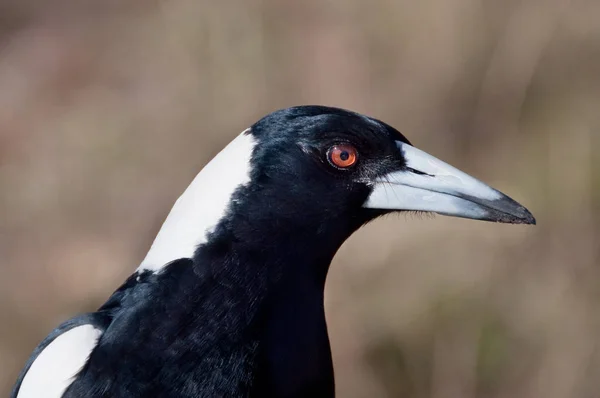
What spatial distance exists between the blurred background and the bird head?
1.68 meters

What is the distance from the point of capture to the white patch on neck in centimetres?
186

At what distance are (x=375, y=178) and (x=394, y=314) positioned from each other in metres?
1.77

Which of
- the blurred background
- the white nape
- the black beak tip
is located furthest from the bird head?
the blurred background

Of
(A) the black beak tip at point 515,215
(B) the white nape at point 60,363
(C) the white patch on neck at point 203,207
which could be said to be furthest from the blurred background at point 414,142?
(B) the white nape at point 60,363

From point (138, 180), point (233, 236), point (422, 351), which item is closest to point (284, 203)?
point (233, 236)

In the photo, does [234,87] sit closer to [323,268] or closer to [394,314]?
[394,314]

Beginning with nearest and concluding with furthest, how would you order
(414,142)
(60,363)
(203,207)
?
(60,363)
(203,207)
(414,142)

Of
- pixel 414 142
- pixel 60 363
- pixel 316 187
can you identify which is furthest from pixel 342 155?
pixel 414 142

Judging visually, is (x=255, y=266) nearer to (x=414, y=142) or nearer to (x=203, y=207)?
(x=203, y=207)

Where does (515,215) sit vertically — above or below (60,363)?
above

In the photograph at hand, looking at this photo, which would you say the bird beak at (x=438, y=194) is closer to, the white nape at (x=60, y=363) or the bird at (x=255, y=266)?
the bird at (x=255, y=266)

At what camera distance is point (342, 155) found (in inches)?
75.4

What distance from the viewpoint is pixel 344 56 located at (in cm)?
462

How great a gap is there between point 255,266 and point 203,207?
180 mm
